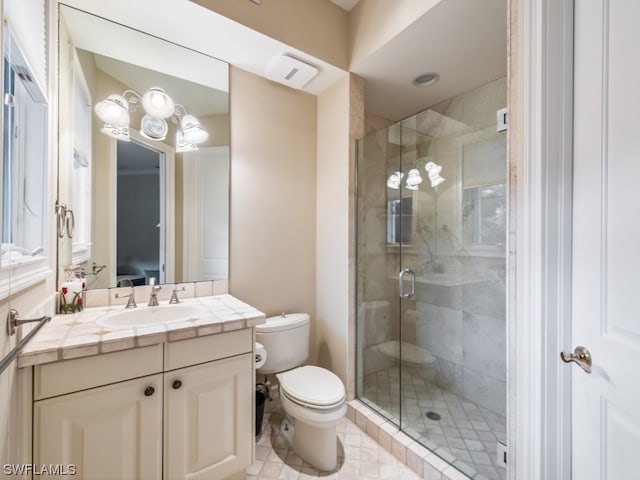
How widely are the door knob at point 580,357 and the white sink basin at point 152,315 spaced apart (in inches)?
57.0

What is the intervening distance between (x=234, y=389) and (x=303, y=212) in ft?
4.28

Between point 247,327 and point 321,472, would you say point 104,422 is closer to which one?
point 247,327

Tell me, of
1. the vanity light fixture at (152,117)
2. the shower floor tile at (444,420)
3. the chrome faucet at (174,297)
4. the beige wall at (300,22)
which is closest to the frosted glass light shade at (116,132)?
the vanity light fixture at (152,117)

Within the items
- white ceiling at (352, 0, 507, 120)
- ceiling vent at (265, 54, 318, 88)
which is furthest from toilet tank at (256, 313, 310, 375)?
white ceiling at (352, 0, 507, 120)

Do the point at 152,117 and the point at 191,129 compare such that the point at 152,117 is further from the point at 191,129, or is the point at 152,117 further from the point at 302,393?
the point at 302,393

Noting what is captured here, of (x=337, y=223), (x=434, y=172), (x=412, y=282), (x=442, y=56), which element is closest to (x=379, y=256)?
(x=412, y=282)

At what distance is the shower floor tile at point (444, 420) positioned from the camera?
4.48 ft

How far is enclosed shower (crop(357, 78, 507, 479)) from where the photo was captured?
1.55 meters

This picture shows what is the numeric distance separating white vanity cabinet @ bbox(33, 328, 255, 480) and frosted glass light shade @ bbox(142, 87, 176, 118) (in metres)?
1.32

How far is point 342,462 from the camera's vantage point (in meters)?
1.50

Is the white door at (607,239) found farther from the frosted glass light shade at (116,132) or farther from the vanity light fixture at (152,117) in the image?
the frosted glass light shade at (116,132)

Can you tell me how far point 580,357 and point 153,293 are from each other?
73.9 inches

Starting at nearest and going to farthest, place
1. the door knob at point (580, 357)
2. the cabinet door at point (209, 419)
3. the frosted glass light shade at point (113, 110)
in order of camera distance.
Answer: the door knob at point (580, 357)
the cabinet door at point (209, 419)
the frosted glass light shade at point (113, 110)

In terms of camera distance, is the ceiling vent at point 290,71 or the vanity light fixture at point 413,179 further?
the vanity light fixture at point 413,179
